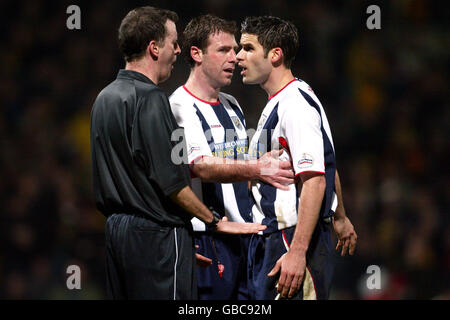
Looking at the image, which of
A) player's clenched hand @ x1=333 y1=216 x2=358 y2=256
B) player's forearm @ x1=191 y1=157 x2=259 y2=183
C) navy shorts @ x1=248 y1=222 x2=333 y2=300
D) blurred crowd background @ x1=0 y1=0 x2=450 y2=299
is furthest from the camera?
blurred crowd background @ x1=0 y1=0 x2=450 y2=299

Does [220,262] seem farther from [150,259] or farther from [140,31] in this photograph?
[140,31]

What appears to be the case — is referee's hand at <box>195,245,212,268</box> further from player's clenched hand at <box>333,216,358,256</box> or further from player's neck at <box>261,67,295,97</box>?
player's neck at <box>261,67,295,97</box>

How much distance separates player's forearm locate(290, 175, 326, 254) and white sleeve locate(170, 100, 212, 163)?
2.51 ft

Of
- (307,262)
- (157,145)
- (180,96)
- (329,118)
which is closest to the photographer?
(157,145)

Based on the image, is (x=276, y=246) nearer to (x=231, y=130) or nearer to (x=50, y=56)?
(x=231, y=130)

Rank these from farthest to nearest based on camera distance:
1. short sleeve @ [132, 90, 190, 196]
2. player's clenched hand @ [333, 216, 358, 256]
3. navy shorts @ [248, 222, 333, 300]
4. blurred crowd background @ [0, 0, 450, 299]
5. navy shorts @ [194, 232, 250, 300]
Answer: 1. blurred crowd background @ [0, 0, 450, 299]
2. navy shorts @ [194, 232, 250, 300]
3. player's clenched hand @ [333, 216, 358, 256]
4. navy shorts @ [248, 222, 333, 300]
5. short sleeve @ [132, 90, 190, 196]

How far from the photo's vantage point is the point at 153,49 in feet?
10.2

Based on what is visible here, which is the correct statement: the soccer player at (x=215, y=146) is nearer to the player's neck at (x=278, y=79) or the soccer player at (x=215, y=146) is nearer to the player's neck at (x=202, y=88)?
the player's neck at (x=202, y=88)

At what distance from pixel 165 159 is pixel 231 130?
2.89 feet

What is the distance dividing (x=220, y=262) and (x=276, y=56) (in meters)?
1.28

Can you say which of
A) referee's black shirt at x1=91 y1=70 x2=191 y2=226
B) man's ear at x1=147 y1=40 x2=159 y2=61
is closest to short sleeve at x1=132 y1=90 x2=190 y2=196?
referee's black shirt at x1=91 y1=70 x2=191 y2=226

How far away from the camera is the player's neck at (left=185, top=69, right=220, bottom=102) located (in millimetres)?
3691

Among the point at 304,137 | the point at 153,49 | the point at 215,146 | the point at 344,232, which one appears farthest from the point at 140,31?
the point at 344,232

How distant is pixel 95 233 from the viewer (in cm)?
595
